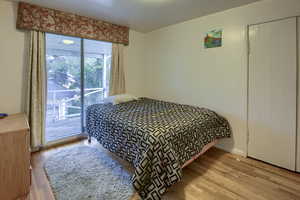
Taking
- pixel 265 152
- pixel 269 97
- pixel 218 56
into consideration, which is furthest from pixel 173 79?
pixel 265 152

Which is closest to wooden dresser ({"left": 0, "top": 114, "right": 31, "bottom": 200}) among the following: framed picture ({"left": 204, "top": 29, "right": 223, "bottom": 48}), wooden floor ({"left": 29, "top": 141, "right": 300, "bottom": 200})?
wooden floor ({"left": 29, "top": 141, "right": 300, "bottom": 200})

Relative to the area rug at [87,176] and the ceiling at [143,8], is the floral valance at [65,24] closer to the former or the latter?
the ceiling at [143,8]

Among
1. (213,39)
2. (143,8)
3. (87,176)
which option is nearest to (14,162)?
(87,176)

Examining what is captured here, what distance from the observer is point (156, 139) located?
1598 mm

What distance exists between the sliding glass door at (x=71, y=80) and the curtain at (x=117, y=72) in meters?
0.17

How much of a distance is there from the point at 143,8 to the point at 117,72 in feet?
4.89

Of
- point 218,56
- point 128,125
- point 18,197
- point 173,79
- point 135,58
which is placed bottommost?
point 18,197

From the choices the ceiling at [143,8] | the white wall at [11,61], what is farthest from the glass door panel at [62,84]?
the ceiling at [143,8]

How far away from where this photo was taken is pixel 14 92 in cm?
246

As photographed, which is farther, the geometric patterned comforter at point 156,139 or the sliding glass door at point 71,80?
the sliding glass door at point 71,80

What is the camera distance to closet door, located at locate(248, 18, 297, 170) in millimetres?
2076

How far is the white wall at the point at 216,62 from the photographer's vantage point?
240cm

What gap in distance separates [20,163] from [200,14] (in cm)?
337

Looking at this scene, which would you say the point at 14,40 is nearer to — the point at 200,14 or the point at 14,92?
the point at 14,92
